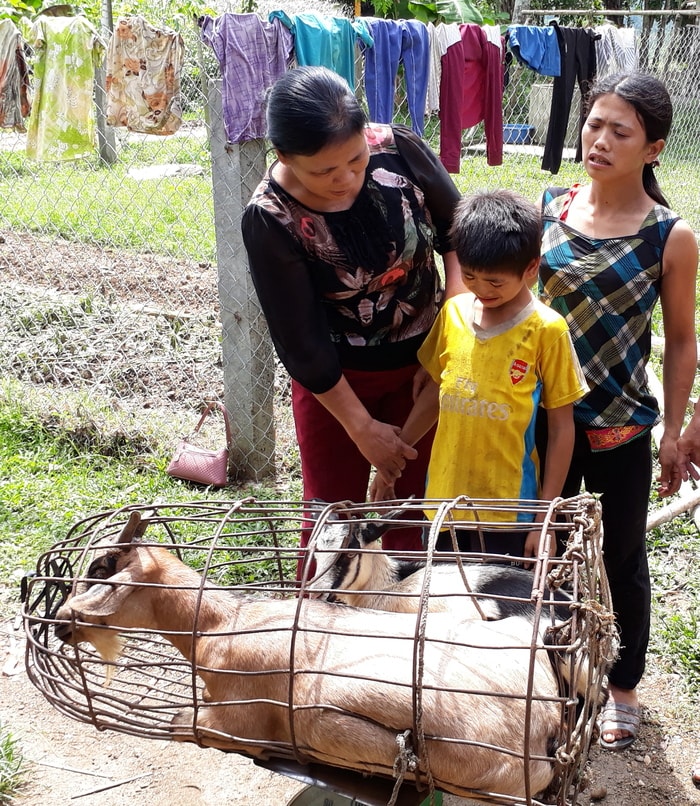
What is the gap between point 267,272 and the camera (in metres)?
2.55

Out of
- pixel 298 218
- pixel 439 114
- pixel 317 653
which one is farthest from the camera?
pixel 439 114

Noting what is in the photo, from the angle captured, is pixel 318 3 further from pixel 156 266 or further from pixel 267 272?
pixel 267 272

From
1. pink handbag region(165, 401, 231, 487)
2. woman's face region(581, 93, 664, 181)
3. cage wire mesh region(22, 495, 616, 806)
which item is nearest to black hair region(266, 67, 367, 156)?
woman's face region(581, 93, 664, 181)

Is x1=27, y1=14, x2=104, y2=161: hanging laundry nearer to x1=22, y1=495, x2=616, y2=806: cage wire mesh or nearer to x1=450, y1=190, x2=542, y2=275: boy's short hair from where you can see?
x1=450, y1=190, x2=542, y2=275: boy's short hair

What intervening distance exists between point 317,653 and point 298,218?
1.27 meters

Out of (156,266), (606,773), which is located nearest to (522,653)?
(606,773)

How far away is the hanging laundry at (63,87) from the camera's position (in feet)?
12.6

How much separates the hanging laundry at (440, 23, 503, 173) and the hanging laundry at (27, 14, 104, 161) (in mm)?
1708

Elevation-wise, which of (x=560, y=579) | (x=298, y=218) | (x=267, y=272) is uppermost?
(x=298, y=218)

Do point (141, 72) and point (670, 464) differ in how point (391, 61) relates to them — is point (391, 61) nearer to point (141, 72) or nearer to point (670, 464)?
point (141, 72)

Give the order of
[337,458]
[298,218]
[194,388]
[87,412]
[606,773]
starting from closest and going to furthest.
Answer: [298,218], [606,773], [337,458], [87,412], [194,388]

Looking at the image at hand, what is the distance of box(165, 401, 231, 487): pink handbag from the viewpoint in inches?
173

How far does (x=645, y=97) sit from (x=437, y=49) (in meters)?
2.02

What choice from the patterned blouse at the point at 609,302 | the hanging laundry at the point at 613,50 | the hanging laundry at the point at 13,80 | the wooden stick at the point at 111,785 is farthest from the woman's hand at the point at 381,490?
the hanging laundry at the point at 613,50
